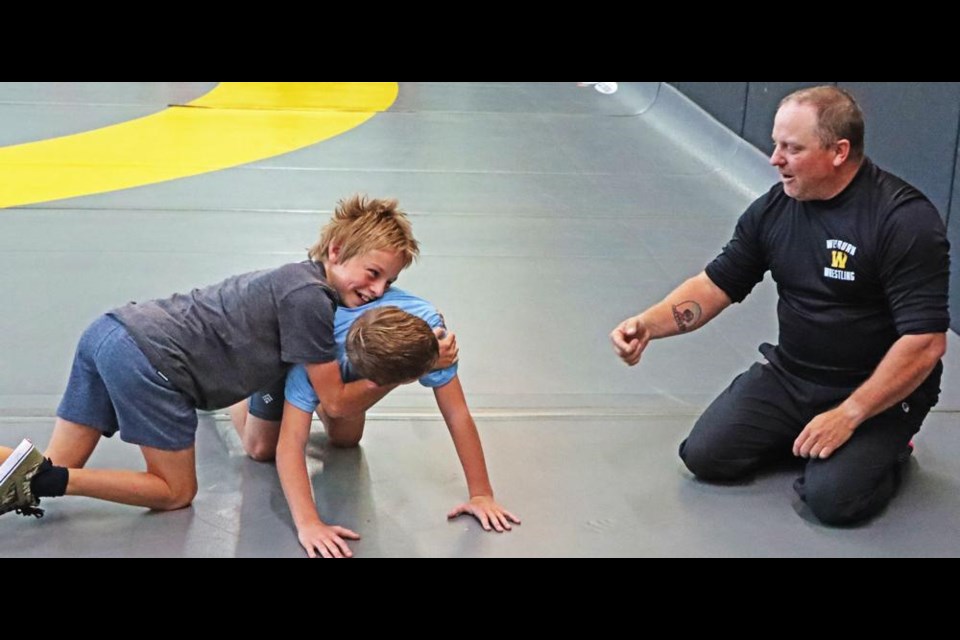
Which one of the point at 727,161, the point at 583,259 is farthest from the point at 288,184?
the point at 727,161

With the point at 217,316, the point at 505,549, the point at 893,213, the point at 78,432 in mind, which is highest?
the point at 893,213

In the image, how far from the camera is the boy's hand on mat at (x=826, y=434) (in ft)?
10.7

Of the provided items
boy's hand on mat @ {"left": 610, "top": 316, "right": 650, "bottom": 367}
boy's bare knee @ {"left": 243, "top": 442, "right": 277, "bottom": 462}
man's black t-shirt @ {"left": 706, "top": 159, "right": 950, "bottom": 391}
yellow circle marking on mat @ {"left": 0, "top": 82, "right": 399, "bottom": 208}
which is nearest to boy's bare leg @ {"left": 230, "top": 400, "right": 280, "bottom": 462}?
boy's bare knee @ {"left": 243, "top": 442, "right": 277, "bottom": 462}

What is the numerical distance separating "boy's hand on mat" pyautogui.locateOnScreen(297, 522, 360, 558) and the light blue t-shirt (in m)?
0.31

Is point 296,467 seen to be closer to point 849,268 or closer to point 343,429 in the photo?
point 343,429

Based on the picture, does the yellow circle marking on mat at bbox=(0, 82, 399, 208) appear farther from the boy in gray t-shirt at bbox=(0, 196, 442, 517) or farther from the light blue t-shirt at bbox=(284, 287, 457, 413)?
the light blue t-shirt at bbox=(284, 287, 457, 413)

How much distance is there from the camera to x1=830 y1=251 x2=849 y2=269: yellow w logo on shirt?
328 cm

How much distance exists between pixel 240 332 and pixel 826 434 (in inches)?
62.0

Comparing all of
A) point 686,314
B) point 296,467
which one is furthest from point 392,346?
point 686,314

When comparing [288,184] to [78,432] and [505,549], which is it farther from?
[505,549]

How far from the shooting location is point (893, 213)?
3207mm

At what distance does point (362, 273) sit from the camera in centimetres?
316

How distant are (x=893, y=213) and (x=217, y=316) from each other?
1793 millimetres

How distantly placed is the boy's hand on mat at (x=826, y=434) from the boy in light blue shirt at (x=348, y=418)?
0.80 m
